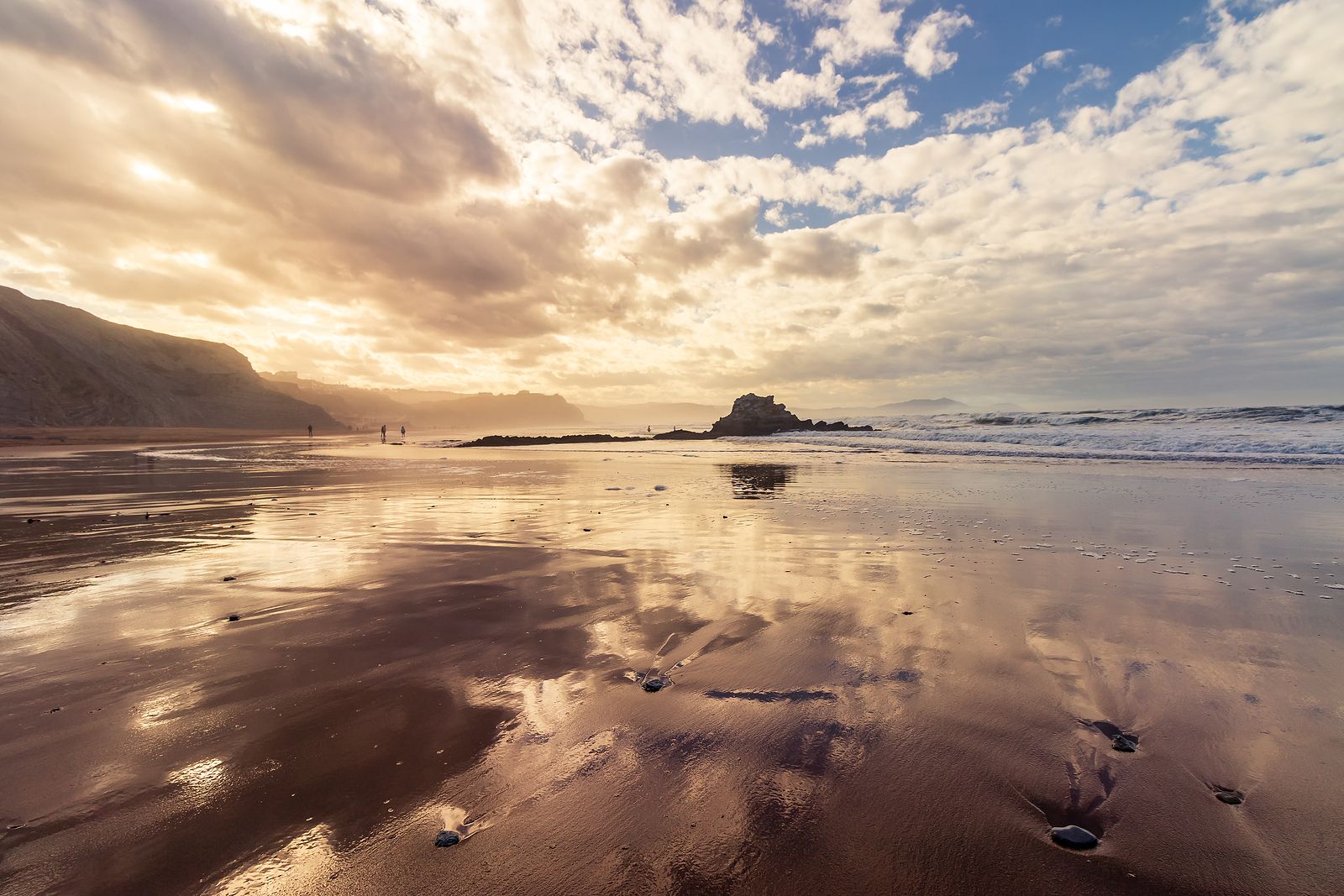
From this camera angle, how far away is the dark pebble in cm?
230

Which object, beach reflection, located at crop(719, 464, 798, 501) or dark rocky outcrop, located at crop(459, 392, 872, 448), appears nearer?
beach reflection, located at crop(719, 464, 798, 501)

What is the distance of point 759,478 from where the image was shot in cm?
1833

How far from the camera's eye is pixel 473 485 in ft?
55.1

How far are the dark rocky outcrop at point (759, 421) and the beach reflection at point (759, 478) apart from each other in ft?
131

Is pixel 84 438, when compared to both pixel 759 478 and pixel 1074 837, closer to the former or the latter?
pixel 759 478

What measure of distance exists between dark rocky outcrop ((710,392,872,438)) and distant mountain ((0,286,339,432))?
86.6m

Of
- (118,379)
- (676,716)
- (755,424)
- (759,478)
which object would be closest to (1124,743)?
(676,716)

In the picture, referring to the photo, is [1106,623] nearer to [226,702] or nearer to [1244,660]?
[1244,660]

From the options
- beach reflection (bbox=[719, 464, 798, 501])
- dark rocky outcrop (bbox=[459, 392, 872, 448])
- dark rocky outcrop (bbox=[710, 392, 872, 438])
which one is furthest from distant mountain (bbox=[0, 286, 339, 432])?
beach reflection (bbox=[719, 464, 798, 501])

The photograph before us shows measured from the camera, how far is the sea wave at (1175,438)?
912 inches

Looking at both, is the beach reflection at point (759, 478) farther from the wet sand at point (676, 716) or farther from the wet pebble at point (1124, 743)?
the wet pebble at point (1124, 743)

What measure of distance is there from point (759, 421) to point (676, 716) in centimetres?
6313

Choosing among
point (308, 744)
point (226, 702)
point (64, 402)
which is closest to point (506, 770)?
point (308, 744)

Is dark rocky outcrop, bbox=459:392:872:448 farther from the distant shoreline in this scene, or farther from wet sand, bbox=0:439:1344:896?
wet sand, bbox=0:439:1344:896
